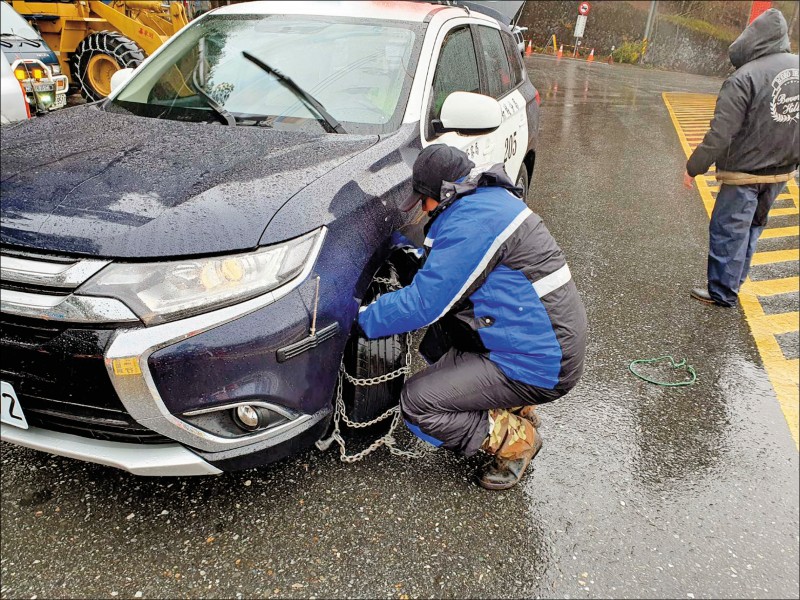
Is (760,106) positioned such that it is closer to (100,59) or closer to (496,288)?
(496,288)

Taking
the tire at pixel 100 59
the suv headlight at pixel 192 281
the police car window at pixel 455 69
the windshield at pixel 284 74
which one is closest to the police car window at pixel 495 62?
the police car window at pixel 455 69

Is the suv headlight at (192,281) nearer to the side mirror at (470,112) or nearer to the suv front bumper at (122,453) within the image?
the suv front bumper at (122,453)

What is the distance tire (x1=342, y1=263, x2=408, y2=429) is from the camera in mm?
2293

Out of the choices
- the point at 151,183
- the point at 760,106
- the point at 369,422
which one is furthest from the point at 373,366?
the point at 760,106

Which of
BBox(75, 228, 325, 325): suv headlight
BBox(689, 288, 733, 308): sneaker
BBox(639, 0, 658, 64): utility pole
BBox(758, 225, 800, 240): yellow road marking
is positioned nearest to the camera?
BBox(75, 228, 325, 325): suv headlight

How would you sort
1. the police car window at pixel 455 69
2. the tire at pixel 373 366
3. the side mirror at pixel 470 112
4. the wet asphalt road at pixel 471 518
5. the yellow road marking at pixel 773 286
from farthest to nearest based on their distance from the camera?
the yellow road marking at pixel 773 286, the police car window at pixel 455 69, the side mirror at pixel 470 112, the tire at pixel 373 366, the wet asphalt road at pixel 471 518

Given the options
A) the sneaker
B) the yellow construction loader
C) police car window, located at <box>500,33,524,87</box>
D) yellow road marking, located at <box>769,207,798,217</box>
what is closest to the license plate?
police car window, located at <box>500,33,524,87</box>

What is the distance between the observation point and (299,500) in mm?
2342

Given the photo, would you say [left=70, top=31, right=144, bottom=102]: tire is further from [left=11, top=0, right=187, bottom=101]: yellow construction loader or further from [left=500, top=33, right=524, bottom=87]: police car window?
[left=500, top=33, right=524, bottom=87]: police car window

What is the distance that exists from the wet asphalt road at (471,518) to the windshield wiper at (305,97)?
4.66ft

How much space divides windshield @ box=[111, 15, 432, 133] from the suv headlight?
99cm

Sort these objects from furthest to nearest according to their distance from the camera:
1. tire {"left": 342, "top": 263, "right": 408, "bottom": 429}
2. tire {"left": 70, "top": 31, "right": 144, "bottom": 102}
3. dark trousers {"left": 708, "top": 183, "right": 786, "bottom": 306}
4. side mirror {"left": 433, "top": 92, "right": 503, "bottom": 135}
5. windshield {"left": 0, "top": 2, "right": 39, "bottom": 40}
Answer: tire {"left": 70, "top": 31, "right": 144, "bottom": 102}, windshield {"left": 0, "top": 2, "right": 39, "bottom": 40}, dark trousers {"left": 708, "top": 183, "right": 786, "bottom": 306}, side mirror {"left": 433, "top": 92, "right": 503, "bottom": 135}, tire {"left": 342, "top": 263, "right": 408, "bottom": 429}

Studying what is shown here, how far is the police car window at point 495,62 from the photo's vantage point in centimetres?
397

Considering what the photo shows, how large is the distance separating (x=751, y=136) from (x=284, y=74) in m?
2.86
